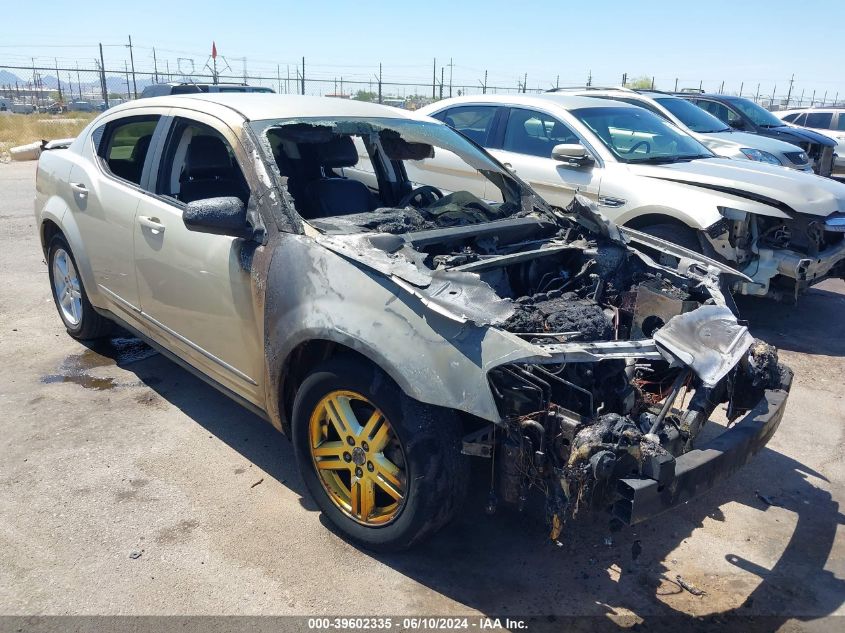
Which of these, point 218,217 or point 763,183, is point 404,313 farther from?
point 763,183

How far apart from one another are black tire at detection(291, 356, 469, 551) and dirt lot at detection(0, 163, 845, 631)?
9.2 inches

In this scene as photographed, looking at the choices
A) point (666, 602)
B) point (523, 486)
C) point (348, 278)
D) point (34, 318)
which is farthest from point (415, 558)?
point (34, 318)

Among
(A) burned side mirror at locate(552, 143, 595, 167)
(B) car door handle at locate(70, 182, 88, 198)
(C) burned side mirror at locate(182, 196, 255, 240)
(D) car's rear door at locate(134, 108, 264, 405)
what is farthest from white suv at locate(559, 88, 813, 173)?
(C) burned side mirror at locate(182, 196, 255, 240)

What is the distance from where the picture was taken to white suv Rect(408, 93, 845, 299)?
571 centimetres

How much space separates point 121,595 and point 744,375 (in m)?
2.81

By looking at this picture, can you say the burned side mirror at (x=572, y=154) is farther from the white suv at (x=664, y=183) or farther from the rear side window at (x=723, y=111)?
the rear side window at (x=723, y=111)

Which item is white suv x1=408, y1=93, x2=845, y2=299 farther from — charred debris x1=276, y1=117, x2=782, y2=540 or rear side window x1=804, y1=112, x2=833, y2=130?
rear side window x1=804, y1=112, x2=833, y2=130

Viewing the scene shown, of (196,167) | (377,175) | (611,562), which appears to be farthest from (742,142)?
(611,562)

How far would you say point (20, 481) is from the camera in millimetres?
3504

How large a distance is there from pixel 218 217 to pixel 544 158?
451cm

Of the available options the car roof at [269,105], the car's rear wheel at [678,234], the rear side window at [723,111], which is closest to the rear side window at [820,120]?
the rear side window at [723,111]

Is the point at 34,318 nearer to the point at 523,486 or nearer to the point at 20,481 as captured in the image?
the point at 20,481

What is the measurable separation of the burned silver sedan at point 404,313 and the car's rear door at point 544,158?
2.28 meters

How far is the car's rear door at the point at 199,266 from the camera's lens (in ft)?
11.0
